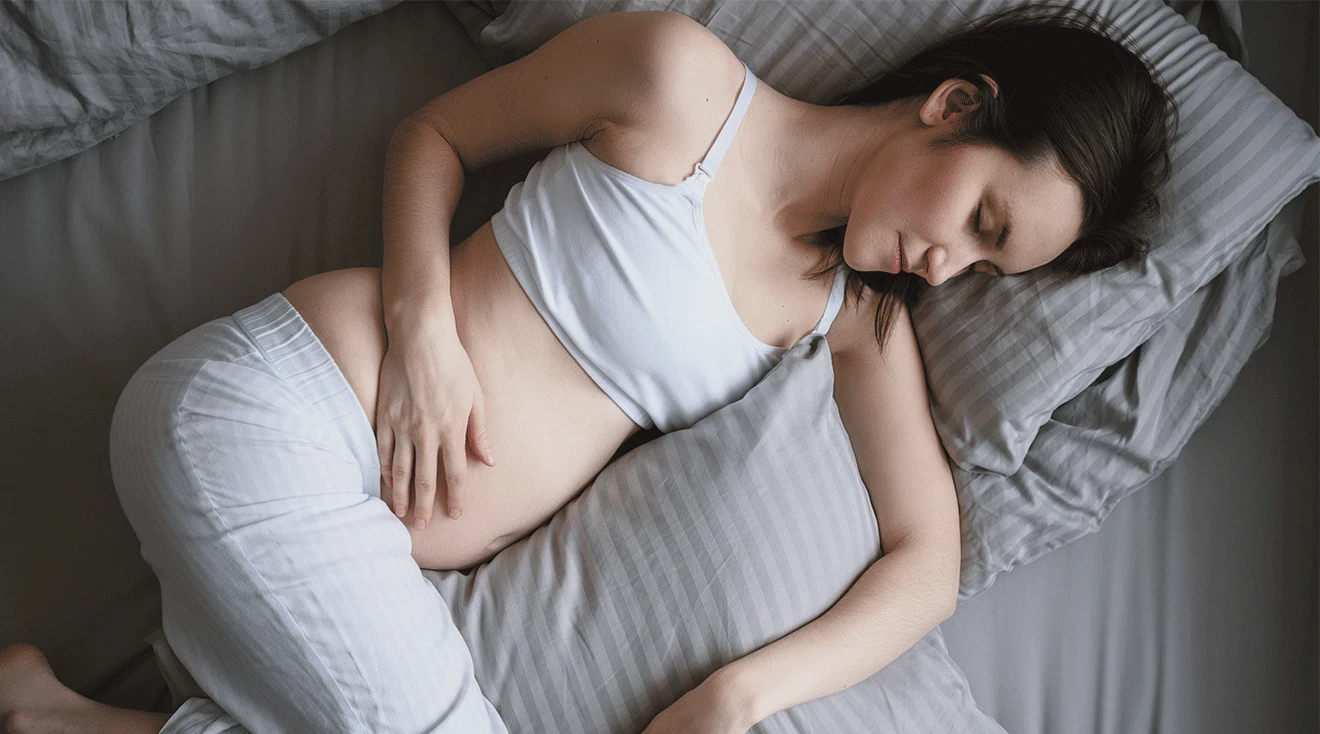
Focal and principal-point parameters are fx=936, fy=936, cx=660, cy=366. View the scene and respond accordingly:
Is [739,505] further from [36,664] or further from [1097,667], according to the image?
[36,664]

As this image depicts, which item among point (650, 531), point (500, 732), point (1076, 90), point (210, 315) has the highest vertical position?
point (1076, 90)

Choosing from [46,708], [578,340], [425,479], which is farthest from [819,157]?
[46,708]

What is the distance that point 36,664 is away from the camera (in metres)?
1.03

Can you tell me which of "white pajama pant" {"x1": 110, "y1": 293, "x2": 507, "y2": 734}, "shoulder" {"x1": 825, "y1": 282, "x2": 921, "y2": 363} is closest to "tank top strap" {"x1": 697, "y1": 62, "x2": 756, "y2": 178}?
"shoulder" {"x1": 825, "y1": 282, "x2": 921, "y2": 363}

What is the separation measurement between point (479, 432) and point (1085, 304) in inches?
29.7

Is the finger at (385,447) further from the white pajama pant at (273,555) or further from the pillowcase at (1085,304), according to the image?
the pillowcase at (1085,304)

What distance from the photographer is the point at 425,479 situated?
1.02 m

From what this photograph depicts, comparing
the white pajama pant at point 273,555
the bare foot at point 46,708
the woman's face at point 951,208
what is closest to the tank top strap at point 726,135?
the woman's face at point 951,208

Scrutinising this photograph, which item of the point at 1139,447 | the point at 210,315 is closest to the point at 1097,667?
the point at 1139,447

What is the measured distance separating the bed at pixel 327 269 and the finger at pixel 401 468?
38 cm

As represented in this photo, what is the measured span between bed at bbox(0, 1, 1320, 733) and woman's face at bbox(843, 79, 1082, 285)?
42cm

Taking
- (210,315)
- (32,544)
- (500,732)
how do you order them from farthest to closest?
(210,315)
(32,544)
(500,732)

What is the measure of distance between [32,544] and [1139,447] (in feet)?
4.52

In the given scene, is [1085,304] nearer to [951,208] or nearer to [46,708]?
[951,208]
